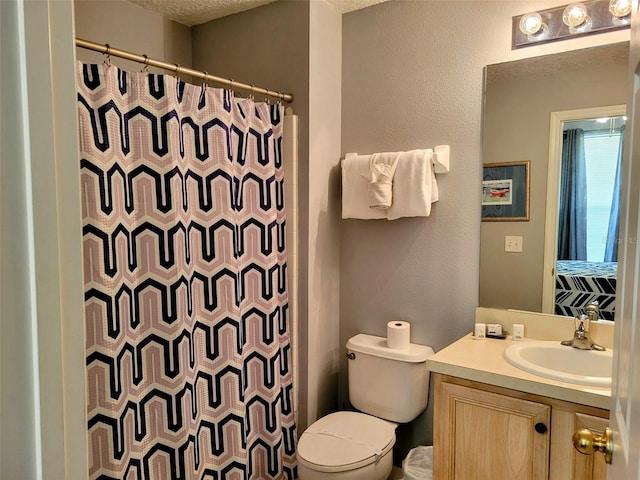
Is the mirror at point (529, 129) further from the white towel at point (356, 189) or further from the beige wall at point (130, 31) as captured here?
the beige wall at point (130, 31)

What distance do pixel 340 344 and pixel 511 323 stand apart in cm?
94

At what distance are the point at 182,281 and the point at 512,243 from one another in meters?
1.42

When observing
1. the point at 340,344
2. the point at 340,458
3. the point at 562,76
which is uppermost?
the point at 562,76

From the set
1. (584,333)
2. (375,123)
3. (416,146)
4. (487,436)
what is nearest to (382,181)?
A: (416,146)

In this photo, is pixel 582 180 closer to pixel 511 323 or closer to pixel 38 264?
pixel 511 323

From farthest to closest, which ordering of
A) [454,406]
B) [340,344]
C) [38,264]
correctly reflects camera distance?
[340,344], [454,406], [38,264]

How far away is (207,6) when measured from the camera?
7.86 feet

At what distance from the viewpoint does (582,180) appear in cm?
186

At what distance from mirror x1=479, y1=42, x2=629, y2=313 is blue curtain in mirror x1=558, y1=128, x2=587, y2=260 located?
1.9 inches

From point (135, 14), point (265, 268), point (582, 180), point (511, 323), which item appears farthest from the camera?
point (135, 14)

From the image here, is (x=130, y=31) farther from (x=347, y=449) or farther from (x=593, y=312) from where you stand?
(x=593, y=312)

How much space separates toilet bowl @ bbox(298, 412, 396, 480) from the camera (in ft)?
6.10

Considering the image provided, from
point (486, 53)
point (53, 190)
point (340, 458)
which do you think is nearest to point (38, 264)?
point (53, 190)

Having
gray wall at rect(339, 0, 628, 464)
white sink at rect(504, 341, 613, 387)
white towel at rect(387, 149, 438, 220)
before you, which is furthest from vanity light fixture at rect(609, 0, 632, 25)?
white sink at rect(504, 341, 613, 387)
